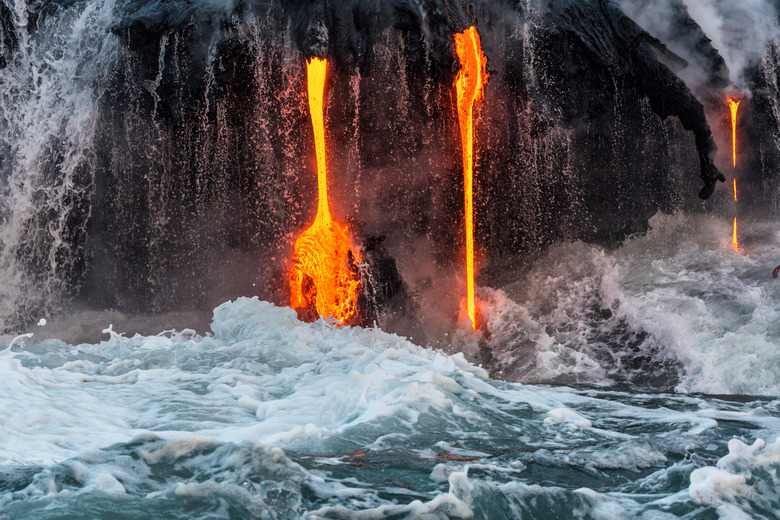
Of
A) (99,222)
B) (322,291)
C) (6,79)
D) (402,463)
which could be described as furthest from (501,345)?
(6,79)

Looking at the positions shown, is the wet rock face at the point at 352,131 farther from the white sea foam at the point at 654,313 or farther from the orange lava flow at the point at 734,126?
the orange lava flow at the point at 734,126

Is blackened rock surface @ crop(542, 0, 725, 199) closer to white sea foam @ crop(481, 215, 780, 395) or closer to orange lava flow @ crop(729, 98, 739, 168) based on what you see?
white sea foam @ crop(481, 215, 780, 395)

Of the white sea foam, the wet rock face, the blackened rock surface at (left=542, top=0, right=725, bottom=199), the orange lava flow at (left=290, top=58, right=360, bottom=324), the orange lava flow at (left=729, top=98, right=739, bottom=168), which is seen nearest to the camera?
the white sea foam

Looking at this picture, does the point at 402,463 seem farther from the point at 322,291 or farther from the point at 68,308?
the point at 68,308

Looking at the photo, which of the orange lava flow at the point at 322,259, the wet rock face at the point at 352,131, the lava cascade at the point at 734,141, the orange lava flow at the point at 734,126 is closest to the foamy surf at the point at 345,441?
the orange lava flow at the point at 322,259

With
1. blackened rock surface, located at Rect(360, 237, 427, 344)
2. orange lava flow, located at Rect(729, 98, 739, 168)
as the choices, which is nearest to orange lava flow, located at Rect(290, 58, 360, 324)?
blackened rock surface, located at Rect(360, 237, 427, 344)

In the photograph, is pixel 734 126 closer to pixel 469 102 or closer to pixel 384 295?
pixel 469 102
